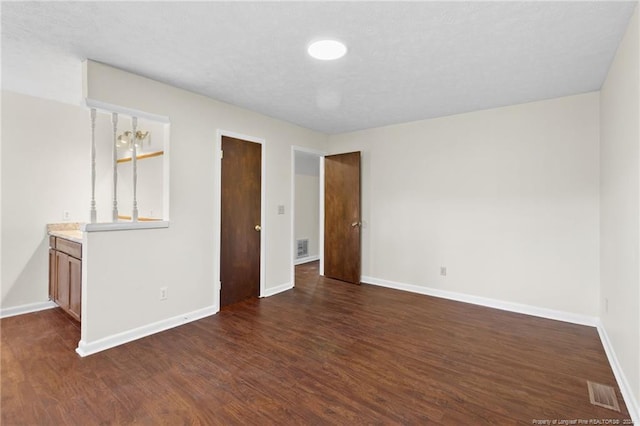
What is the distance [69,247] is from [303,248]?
4.14 meters

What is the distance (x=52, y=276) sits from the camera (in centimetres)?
340

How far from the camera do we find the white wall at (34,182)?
326cm

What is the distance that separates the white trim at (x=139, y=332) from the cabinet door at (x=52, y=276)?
117 centimetres

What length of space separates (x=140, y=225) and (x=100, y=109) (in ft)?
3.37

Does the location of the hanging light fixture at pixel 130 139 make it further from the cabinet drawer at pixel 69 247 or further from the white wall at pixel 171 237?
the cabinet drawer at pixel 69 247

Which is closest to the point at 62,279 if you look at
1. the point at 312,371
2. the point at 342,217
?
the point at 312,371

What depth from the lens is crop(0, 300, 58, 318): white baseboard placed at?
326 cm

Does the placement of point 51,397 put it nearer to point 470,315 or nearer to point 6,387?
point 6,387

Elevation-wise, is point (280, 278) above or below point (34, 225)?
below

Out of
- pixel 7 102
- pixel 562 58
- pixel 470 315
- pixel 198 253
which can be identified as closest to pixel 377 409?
pixel 470 315

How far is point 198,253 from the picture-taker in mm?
3334

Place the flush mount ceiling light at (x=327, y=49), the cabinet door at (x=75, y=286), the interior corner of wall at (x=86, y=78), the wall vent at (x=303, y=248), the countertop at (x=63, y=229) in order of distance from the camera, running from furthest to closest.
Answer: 1. the wall vent at (x=303, y=248)
2. the countertop at (x=63, y=229)
3. the cabinet door at (x=75, y=286)
4. the interior corner of wall at (x=86, y=78)
5. the flush mount ceiling light at (x=327, y=49)

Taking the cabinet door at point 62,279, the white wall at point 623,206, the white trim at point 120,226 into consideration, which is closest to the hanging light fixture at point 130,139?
the white trim at point 120,226

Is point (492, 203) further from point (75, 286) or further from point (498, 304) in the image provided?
point (75, 286)
